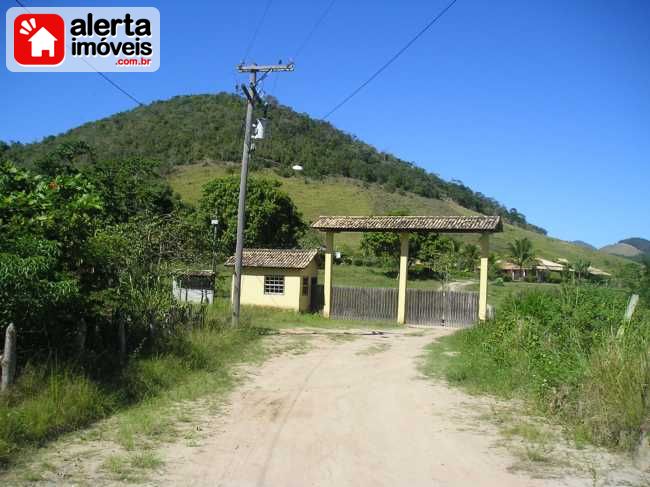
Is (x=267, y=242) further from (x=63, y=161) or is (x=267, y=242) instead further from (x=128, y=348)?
(x=128, y=348)

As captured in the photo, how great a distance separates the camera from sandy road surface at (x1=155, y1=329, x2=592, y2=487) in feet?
19.8

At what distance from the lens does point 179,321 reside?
14359 millimetres

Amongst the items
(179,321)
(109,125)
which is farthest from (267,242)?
(109,125)

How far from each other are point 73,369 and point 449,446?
5.29 metres

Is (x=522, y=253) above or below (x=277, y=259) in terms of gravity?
above

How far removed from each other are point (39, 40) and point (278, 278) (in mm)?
16514

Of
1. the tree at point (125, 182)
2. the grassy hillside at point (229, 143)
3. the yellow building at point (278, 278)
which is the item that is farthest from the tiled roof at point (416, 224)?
the grassy hillside at point (229, 143)

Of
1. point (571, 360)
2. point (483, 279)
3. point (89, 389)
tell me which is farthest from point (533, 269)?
point (89, 389)

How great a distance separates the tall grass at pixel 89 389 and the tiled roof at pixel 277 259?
1333cm

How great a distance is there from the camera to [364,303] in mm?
25844

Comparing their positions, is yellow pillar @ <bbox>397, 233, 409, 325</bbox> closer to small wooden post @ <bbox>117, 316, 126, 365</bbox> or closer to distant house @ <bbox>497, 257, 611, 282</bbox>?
small wooden post @ <bbox>117, 316, 126, 365</bbox>

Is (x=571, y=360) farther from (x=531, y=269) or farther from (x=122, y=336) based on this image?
(x=531, y=269)

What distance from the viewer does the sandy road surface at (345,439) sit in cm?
603

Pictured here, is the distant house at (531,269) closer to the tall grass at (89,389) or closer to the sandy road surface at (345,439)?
the sandy road surface at (345,439)
